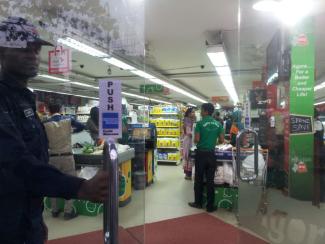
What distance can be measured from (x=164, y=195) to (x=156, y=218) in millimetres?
1381

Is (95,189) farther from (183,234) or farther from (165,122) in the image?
(165,122)

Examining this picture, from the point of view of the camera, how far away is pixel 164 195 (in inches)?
236

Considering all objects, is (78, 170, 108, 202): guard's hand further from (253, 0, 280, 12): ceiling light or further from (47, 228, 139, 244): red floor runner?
(253, 0, 280, 12): ceiling light

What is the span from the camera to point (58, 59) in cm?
187

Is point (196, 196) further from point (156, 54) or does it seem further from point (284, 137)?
point (156, 54)

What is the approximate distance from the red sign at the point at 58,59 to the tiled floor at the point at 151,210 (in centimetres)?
116

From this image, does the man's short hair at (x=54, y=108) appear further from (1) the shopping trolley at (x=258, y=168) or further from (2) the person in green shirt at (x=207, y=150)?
(2) the person in green shirt at (x=207, y=150)

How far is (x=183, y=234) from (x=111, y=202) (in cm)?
320

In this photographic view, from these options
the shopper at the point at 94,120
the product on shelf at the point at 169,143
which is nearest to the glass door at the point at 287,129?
the shopper at the point at 94,120

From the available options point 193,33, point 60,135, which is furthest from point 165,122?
point 60,135

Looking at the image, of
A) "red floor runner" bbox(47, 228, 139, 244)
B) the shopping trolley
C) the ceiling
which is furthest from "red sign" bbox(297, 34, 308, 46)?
"red floor runner" bbox(47, 228, 139, 244)

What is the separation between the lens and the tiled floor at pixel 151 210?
3949 millimetres

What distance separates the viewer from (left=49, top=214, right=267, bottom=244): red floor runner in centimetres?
372

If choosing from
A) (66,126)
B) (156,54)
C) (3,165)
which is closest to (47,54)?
(66,126)
